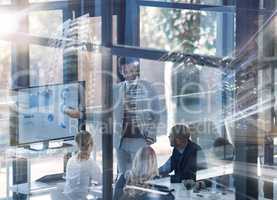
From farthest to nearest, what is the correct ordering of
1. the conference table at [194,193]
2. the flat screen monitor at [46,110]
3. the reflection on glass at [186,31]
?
the reflection on glass at [186,31]
the flat screen monitor at [46,110]
the conference table at [194,193]

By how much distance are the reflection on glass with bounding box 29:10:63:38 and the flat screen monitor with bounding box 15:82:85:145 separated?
9.3 inches

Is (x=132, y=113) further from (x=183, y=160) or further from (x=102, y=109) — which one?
(x=183, y=160)

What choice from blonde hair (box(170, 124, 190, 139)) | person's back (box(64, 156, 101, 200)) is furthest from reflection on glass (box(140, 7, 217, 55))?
person's back (box(64, 156, 101, 200))

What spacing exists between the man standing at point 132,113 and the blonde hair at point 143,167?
0.02 m

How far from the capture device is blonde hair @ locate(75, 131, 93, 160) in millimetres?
2348

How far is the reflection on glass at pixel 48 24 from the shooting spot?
236 centimetres

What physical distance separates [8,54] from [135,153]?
0.66 metres

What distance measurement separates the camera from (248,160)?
214 cm

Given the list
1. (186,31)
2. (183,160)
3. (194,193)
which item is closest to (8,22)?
(183,160)

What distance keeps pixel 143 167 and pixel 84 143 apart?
259 mm

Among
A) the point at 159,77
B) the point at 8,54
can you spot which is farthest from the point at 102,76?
the point at 8,54

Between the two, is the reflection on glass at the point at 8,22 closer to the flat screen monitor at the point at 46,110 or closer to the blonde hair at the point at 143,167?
the flat screen monitor at the point at 46,110

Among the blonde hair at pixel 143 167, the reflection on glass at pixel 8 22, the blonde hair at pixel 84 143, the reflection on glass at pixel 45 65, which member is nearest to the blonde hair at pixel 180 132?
the blonde hair at pixel 143 167

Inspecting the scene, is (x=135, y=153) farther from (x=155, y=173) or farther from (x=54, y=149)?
(x=54, y=149)
